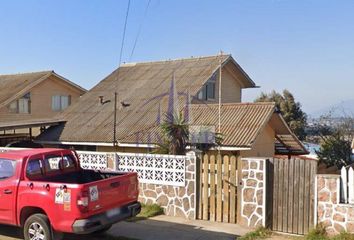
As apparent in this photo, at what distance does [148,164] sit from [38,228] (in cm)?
416

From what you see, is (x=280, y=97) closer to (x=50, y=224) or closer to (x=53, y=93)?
(x=53, y=93)

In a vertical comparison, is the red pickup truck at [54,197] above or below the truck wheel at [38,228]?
above

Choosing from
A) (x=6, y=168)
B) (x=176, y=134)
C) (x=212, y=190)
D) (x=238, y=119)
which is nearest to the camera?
(x=6, y=168)

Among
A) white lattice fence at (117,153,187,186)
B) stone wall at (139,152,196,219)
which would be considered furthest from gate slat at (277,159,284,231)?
white lattice fence at (117,153,187,186)

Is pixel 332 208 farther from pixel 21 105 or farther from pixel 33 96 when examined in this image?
pixel 33 96

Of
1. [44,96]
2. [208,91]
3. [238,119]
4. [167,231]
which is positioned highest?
[44,96]

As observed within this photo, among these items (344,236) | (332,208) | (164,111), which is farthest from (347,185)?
(164,111)

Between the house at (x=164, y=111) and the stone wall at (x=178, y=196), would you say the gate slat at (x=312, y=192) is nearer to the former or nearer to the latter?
the stone wall at (x=178, y=196)

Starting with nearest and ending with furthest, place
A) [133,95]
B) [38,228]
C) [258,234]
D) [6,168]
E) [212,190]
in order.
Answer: [38,228] → [6,168] → [258,234] → [212,190] → [133,95]

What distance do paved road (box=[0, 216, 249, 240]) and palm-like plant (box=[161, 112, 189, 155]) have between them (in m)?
2.53

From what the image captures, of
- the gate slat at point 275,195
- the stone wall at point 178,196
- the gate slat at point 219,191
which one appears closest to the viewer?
the gate slat at point 275,195

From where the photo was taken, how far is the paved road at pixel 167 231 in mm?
8328

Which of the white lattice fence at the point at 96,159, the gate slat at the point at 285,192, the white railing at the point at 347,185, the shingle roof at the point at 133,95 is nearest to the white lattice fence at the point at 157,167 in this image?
the white lattice fence at the point at 96,159

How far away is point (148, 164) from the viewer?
11.0 metres
